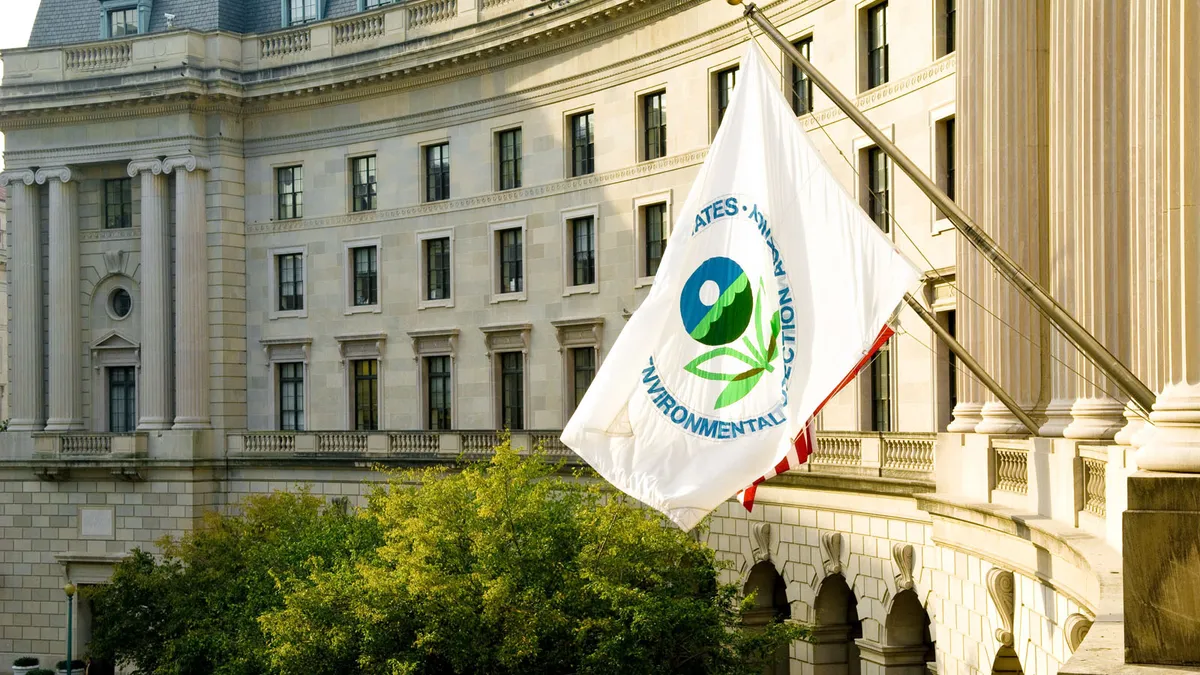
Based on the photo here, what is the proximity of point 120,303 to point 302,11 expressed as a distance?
46.4 feet

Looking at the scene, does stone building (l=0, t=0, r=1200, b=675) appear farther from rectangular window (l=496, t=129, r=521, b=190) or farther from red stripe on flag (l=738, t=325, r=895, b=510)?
red stripe on flag (l=738, t=325, r=895, b=510)

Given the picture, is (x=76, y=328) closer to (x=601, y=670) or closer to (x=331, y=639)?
(x=331, y=639)

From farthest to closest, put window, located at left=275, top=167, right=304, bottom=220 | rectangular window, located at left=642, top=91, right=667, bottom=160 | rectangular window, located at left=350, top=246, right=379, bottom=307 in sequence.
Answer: window, located at left=275, top=167, right=304, bottom=220
rectangular window, located at left=350, top=246, right=379, bottom=307
rectangular window, located at left=642, top=91, right=667, bottom=160

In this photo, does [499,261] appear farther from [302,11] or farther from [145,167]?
[145,167]

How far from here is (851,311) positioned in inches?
778

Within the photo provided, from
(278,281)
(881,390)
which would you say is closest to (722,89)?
(881,390)

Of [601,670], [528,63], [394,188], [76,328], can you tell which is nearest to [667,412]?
[601,670]

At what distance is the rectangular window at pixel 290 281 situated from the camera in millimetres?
71938

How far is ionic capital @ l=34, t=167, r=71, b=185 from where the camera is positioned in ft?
243

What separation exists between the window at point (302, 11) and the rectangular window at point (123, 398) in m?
15.7

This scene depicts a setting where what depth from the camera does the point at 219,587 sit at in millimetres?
53781

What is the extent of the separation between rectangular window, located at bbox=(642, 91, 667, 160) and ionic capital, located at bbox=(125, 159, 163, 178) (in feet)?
79.2

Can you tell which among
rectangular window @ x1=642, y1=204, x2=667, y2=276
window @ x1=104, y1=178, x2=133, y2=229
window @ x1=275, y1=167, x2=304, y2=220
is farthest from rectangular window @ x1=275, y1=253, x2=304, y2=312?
rectangular window @ x1=642, y1=204, x2=667, y2=276

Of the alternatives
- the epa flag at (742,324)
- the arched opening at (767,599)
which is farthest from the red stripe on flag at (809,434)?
the arched opening at (767,599)
